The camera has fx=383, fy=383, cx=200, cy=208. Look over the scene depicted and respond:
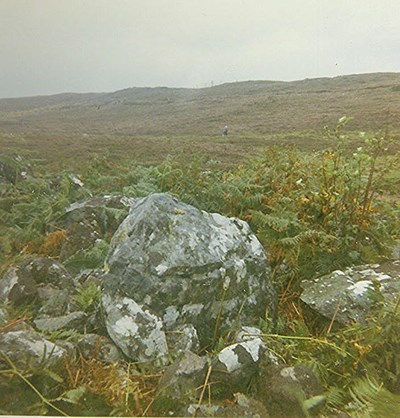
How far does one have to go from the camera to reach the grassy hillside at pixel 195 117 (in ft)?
9.41

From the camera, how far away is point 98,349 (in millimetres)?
2098

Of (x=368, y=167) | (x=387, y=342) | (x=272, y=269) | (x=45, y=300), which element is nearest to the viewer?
(x=387, y=342)

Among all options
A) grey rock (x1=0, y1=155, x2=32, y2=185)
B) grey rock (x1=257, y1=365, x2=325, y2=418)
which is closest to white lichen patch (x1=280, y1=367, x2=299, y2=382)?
grey rock (x1=257, y1=365, x2=325, y2=418)

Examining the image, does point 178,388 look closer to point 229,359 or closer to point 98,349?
point 229,359

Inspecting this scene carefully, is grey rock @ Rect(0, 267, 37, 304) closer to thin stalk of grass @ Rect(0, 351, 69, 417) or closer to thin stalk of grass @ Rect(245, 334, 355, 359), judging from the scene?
thin stalk of grass @ Rect(0, 351, 69, 417)

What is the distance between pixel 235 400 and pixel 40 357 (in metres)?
1.01

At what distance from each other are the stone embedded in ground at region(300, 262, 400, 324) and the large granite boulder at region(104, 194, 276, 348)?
290 millimetres

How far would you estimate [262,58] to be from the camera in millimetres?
2715

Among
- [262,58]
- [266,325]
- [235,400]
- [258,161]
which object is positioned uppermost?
[262,58]

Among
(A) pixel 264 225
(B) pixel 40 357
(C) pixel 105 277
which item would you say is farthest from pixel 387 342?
(B) pixel 40 357

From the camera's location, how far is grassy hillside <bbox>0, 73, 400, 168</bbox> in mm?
2869

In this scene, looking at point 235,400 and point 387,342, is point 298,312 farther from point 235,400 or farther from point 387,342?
point 235,400

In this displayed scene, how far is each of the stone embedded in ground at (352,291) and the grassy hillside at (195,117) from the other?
1.05 metres

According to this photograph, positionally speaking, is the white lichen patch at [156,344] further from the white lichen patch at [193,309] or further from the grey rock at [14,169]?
the grey rock at [14,169]
